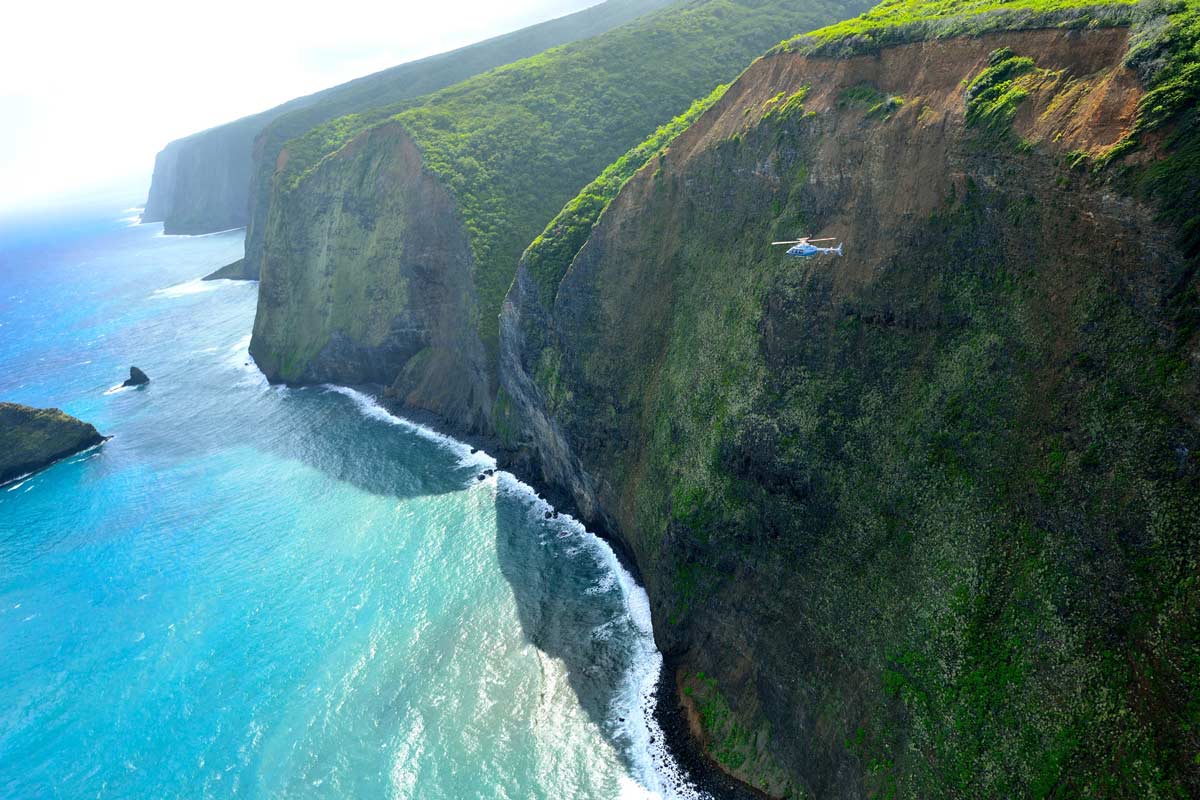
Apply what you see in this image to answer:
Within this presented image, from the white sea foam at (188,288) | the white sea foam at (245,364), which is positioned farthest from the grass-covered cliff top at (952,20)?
the white sea foam at (188,288)

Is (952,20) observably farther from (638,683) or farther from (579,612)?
(579,612)

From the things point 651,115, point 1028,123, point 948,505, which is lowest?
point 948,505

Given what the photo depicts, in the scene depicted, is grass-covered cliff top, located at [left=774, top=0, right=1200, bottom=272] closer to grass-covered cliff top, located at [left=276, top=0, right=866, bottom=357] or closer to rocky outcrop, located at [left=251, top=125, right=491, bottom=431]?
grass-covered cliff top, located at [left=276, top=0, right=866, bottom=357]

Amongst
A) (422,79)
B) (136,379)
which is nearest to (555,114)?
(136,379)

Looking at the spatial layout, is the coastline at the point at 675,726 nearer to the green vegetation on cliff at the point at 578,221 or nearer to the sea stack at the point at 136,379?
the green vegetation on cliff at the point at 578,221

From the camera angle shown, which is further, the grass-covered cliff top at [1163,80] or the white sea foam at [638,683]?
the white sea foam at [638,683]

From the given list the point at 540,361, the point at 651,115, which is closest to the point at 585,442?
the point at 540,361

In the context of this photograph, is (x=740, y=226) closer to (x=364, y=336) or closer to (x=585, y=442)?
(x=585, y=442)
